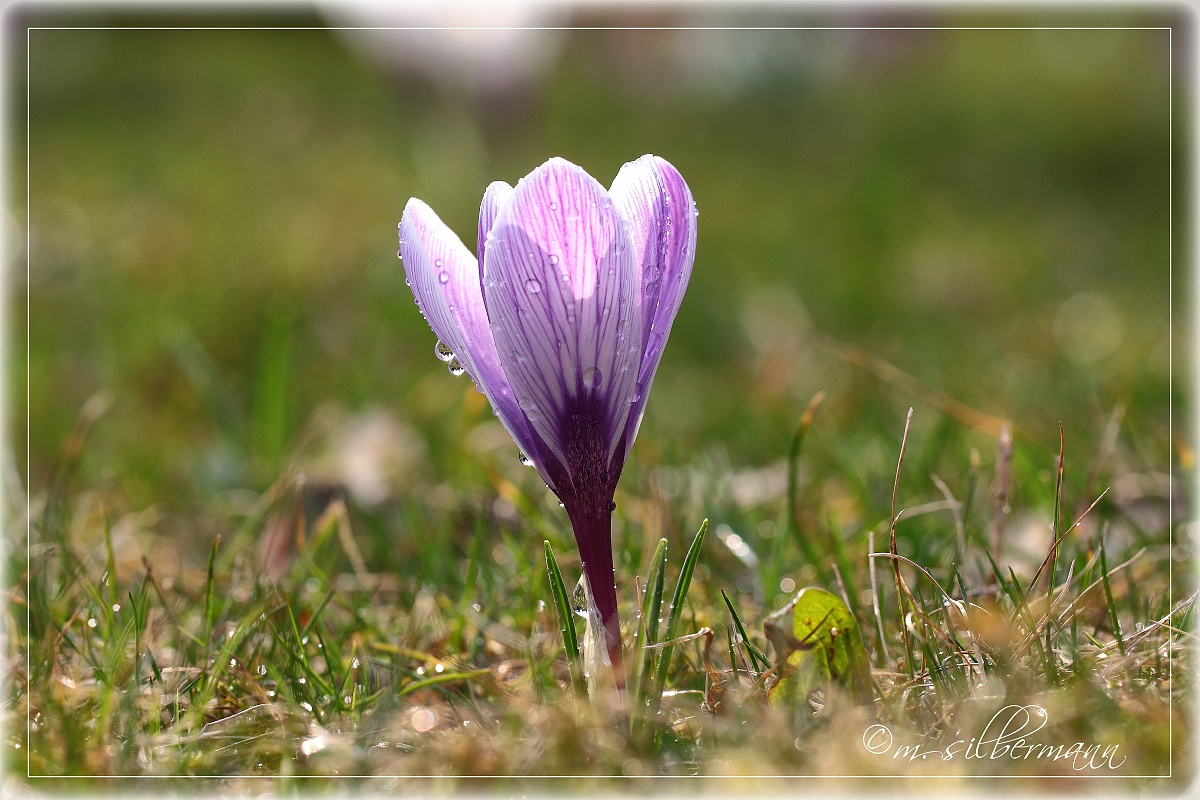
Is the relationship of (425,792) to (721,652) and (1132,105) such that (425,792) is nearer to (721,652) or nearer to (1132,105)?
(721,652)

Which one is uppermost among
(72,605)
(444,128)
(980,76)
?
(980,76)

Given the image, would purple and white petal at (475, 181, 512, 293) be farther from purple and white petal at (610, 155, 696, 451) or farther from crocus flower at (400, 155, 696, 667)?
purple and white petal at (610, 155, 696, 451)

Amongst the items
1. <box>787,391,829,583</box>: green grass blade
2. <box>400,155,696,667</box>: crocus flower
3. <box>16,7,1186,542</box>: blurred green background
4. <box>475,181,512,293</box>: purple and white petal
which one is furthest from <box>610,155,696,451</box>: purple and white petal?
<box>16,7,1186,542</box>: blurred green background

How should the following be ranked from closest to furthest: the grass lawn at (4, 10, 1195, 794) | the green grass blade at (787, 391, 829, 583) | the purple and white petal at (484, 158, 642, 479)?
the purple and white petal at (484, 158, 642, 479) → the grass lawn at (4, 10, 1195, 794) → the green grass blade at (787, 391, 829, 583)

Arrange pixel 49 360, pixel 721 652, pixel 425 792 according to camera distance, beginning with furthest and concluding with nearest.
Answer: pixel 49 360 → pixel 721 652 → pixel 425 792

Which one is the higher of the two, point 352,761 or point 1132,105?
point 1132,105

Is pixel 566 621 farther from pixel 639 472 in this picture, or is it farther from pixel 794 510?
pixel 639 472

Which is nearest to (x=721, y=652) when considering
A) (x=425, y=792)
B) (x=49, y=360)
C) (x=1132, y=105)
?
(x=425, y=792)
